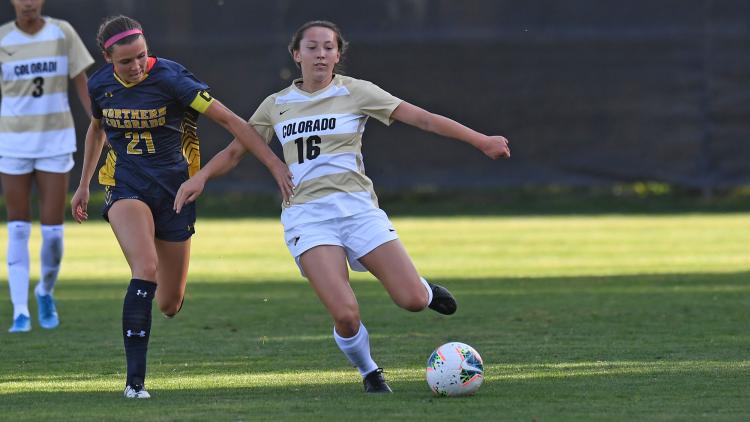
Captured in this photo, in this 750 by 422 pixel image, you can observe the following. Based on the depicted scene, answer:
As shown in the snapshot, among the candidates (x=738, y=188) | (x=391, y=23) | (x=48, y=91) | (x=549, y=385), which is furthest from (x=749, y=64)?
(x=549, y=385)

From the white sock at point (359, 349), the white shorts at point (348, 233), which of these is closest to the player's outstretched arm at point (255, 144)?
the white shorts at point (348, 233)

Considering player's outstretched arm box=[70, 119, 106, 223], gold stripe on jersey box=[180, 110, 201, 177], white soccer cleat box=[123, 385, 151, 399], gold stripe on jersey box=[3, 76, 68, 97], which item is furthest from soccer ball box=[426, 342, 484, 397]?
gold stripe on jersey box=[3, 76, 68, 97]

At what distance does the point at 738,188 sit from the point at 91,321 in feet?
41.0

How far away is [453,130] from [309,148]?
0.73 m

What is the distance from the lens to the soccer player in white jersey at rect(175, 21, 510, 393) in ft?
21.4

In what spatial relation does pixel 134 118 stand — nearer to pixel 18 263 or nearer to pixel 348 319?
pixel 348 319

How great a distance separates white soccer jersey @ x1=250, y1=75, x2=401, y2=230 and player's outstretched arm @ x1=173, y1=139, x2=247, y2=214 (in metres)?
0.24

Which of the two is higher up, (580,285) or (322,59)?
(322,59)

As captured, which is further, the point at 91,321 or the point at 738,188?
the point at 738,188

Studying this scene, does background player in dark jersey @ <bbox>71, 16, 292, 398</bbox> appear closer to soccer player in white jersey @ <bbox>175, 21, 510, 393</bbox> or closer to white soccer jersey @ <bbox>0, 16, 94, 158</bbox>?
soccer player in white jersey @ <bbox>175, 21, 510, 393</bbox>

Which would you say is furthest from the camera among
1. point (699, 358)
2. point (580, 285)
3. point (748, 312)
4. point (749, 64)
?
point (749, 64)

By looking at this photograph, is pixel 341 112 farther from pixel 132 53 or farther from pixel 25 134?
pixel 25 134

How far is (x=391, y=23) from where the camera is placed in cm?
1934

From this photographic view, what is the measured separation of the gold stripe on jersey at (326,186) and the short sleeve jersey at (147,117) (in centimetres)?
66
